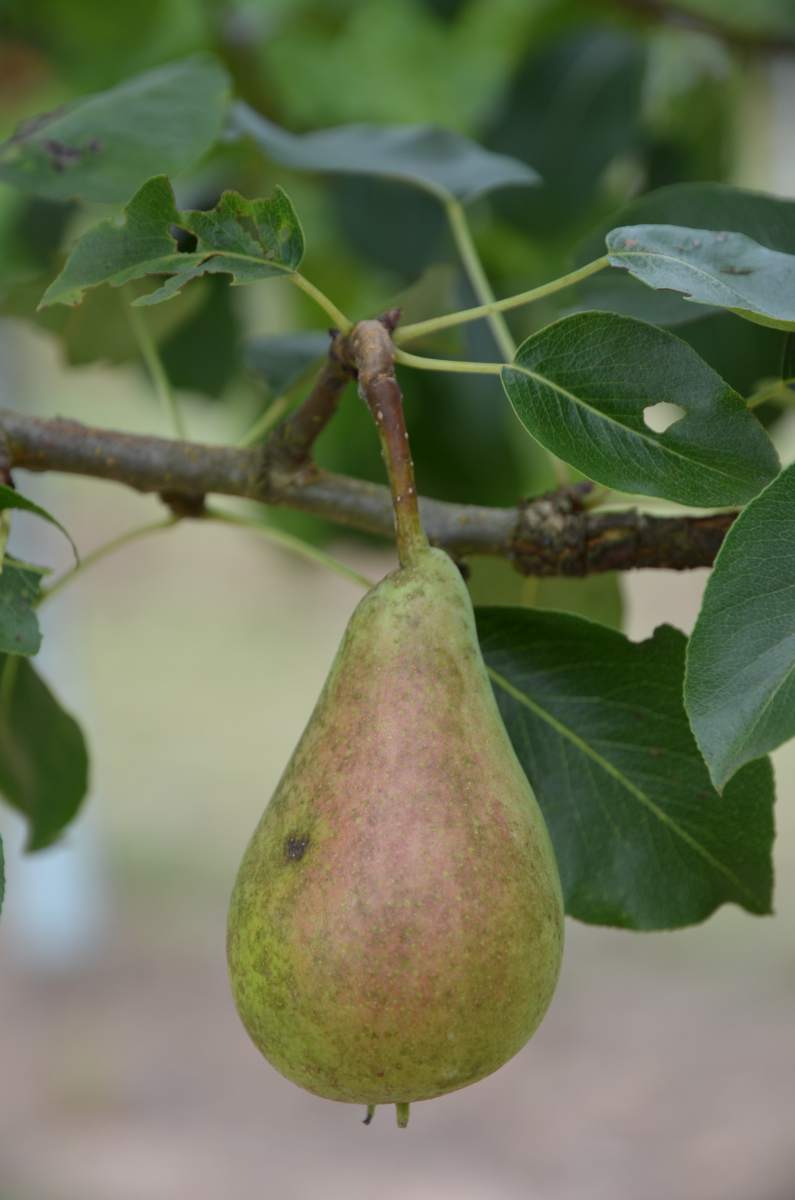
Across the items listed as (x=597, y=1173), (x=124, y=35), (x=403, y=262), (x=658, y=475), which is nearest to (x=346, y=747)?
(x=658, y=475)

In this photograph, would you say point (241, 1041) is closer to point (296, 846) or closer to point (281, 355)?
point (281, 355)

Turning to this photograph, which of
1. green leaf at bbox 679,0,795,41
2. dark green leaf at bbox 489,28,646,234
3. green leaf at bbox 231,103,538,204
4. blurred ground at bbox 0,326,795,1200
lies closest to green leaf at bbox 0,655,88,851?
green leaf at bbox 231,103,538,204

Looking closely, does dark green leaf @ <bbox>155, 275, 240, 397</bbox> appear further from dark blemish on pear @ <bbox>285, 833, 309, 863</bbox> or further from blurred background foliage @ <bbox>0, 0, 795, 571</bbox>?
dark blemish on pear @ <bbox>285, 833, 309, 863</bbox>

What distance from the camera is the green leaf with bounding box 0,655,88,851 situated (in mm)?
820

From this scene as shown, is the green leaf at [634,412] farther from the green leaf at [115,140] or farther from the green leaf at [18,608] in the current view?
the green leaf at [115,140]

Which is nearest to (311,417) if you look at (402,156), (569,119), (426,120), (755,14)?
(402,156)

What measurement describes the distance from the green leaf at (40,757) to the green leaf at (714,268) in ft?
1.46

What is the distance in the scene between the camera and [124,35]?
4.72 ft

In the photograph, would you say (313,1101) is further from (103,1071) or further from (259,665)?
(259,665)

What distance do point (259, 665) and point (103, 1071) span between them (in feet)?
7.26

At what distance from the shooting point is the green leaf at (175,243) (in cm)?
57

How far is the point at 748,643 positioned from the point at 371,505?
0.26 m

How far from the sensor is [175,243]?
579mm

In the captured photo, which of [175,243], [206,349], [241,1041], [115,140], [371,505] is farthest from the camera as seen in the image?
[241,1041]
